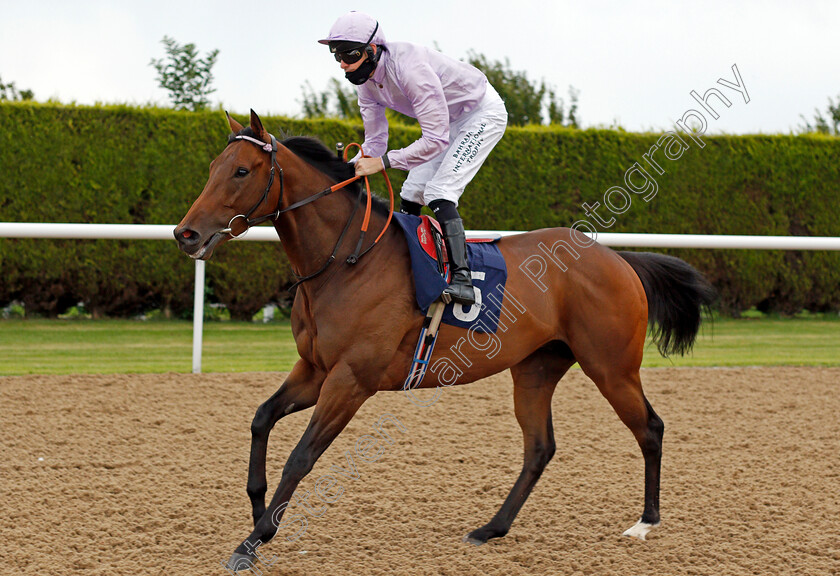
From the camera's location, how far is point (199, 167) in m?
9.72

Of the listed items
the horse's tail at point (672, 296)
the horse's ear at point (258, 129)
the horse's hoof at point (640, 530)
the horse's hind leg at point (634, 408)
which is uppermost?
the horse's ear at point (258, 129)

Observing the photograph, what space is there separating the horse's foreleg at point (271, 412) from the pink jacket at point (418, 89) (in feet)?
3.09

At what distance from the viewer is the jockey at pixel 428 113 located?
3318mm

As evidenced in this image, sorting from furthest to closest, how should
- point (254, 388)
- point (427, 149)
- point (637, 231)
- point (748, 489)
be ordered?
point (637, 231) → point (254, 388) → point (748, 489) → point (427, 149)

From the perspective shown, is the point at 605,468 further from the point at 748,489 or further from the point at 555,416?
the point at 555,416

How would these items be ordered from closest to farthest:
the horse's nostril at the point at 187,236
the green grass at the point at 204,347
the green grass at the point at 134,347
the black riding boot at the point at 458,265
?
the horse's nostril at the point at 187,236, the black riding boot at the point at 458,265, the green grass at the point at 134,347, the green grass at the point at 204,347

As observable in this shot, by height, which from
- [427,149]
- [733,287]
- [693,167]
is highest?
[693,167]

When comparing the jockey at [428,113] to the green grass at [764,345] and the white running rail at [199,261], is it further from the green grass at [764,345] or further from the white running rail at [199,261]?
the green grass at [764,345]

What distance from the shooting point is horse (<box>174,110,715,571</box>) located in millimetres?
3053

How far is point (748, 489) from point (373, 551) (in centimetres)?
200

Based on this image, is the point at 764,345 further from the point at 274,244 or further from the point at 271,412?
the point at 271,412

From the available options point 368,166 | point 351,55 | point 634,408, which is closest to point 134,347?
point 368,166

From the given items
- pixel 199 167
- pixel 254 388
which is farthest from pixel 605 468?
pixel 199 167

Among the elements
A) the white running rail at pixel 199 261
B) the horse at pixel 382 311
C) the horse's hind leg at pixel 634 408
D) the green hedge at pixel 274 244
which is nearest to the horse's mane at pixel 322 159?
the horse at pixel 382 311
